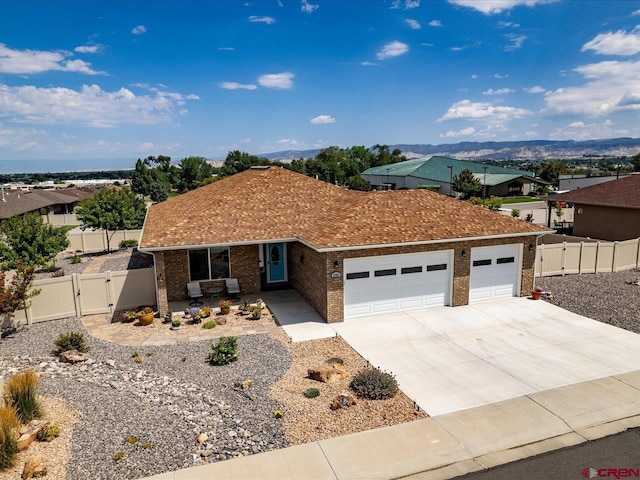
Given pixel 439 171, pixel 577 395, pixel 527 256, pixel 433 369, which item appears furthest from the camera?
pixel 439 171

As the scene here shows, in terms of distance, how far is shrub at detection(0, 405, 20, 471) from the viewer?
23.9 feet

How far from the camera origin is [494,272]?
17344mm

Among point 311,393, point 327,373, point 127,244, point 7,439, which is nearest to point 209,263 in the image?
point 327,373

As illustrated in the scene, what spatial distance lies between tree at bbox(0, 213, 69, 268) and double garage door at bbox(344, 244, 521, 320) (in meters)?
15.8

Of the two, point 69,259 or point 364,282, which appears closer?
point 364,282

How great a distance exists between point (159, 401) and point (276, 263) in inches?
389

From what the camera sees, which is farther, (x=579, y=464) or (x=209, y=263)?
(x=209, y=263)

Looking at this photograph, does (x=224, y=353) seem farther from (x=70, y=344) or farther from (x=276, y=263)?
(x=276, y=263)

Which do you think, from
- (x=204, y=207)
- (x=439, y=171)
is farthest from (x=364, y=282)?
(x=439, y=171)

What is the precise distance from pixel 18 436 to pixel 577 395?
36.7 ft

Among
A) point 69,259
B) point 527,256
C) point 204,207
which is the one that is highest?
point 204,207

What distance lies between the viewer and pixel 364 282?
15703 millimetres

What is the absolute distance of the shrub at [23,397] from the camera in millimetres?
8570

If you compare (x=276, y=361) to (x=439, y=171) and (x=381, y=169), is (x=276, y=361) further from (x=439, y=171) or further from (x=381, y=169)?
(x=381, y=169)
